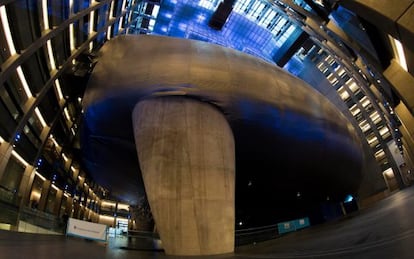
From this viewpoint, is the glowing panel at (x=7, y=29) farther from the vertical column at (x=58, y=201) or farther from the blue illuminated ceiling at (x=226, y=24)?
the blue illuminated ceiling at (x=226, y=24)

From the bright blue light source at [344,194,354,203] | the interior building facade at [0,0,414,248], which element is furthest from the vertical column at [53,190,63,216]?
the bright blue light source at [344,194,354,203]

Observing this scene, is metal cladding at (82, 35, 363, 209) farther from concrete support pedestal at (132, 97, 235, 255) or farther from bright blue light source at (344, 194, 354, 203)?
bright blue light source at (344, 194, 354, 203)

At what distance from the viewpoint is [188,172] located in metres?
10.3

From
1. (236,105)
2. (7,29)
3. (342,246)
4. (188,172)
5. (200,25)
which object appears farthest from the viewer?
(200,25)

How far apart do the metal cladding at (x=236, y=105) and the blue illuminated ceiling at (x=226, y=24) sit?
101 ft

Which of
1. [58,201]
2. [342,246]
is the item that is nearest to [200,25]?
[58,201]

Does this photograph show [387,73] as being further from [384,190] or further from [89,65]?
[384,190]

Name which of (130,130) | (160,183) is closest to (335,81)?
(130,130)

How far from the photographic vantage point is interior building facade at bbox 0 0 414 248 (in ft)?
25.2

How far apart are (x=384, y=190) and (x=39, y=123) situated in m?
38.9

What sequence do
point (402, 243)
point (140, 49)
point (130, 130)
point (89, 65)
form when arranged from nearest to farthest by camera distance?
1. point (402, 243)
2. point (140, 49)
3. point (130, 130)
4. point (89, 65)

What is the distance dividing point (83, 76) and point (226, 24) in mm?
31396

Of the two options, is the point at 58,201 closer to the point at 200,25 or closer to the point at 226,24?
the point at 200,25

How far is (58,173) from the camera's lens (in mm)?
25047
